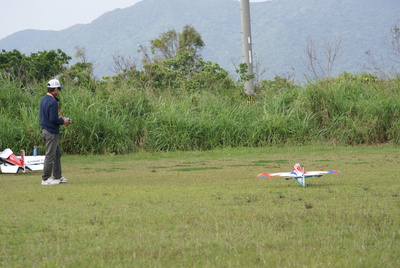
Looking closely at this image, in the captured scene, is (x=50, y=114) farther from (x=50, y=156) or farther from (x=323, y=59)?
(x=323, y=59)

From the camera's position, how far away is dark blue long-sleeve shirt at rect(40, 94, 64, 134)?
9516 mm

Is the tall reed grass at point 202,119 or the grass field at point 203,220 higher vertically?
the tall reed grass at point 202,119

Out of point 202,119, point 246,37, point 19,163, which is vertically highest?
point 246,37

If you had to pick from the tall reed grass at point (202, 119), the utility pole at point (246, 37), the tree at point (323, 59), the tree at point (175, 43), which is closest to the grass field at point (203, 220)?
the tall reed grass at point (202, 119)

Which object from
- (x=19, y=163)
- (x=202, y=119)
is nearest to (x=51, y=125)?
(x=19, y=163)

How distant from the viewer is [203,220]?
5.75 metres

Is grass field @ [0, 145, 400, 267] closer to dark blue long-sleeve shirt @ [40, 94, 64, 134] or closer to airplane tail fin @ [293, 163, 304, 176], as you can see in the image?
airplane tail fin @ [293, 163, 304, 176]

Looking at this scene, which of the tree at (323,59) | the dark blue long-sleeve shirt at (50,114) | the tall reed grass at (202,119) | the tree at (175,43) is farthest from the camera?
the tree at (175,43)

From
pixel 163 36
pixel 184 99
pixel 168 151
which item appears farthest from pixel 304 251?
pixel 163 36

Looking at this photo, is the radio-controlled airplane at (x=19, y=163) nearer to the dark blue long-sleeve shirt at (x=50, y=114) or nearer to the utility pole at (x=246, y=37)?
the dark blue long-sleeve shirt at (x=50, y=114)

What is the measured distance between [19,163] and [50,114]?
2.46 meters

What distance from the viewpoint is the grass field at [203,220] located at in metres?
4.39

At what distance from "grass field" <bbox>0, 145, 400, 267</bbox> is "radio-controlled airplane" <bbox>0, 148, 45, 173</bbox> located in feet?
2.05

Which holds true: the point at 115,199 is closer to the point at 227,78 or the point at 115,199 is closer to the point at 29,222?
the point at 29,222
